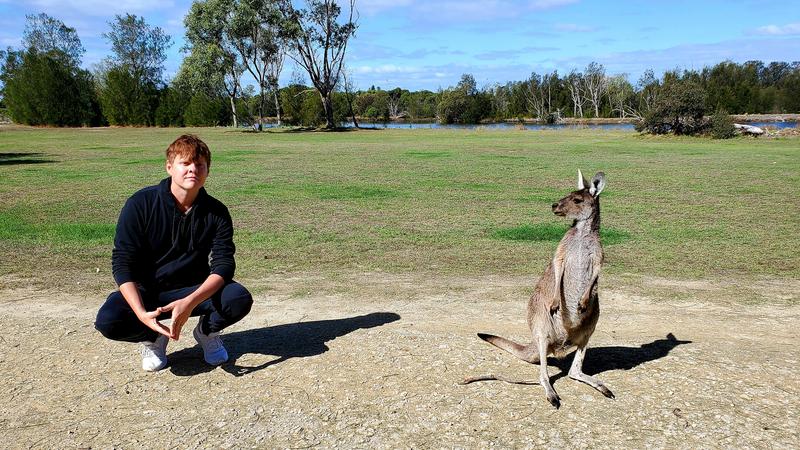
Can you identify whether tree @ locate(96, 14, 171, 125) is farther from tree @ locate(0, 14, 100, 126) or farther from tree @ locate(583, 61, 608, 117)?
tree @ locate(583, 61, 608, 117)

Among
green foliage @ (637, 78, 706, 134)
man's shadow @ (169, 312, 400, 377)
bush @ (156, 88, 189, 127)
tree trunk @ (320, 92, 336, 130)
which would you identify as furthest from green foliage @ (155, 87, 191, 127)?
man's shadow @ (169, 312, 400, 377)

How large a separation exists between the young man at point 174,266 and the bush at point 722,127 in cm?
3608

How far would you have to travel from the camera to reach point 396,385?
4199mm

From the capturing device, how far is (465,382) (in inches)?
165

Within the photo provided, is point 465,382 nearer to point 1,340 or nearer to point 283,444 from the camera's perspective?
point 283,444

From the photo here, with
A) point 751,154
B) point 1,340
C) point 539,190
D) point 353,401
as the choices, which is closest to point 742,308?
point 353,401

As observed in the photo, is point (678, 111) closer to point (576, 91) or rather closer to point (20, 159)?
point (20, 159)

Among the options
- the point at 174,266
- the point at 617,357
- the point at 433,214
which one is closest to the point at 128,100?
the point at 433,214

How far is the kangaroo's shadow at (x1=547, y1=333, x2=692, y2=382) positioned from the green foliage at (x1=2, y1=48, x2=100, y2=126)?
67740 mm

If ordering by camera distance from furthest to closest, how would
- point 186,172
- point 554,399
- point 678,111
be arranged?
1. point 678,111
2. point 186,172
3. point 554,399

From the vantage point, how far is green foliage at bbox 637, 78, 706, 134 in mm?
35812

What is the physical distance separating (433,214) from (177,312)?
803 centimetres

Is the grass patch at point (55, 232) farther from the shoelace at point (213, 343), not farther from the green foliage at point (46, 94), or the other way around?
the green foliage at point (46, 94)

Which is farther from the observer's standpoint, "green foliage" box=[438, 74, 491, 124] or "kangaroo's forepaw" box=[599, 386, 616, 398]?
"green foliage" box=[438, 74, 491, 124]
